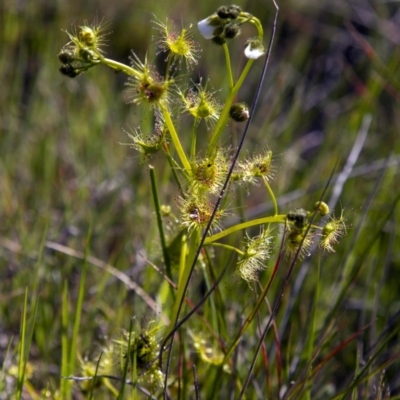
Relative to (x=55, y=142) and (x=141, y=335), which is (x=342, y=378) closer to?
(x=141, y=335)

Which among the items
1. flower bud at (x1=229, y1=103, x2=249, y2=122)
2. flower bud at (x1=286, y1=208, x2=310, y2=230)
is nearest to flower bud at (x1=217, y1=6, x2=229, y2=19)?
flower bud at (x1=229, y1=103, x2=249, y2=122)

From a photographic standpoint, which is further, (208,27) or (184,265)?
(184,265)

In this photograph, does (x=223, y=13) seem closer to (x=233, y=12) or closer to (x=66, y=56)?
(x=233, y=12)

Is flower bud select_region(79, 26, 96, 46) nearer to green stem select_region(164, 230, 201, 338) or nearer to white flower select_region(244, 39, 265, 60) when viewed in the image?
white flower select_region(244, 39, 265, 60)

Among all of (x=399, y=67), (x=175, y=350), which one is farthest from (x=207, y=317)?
(x=399, y=67)

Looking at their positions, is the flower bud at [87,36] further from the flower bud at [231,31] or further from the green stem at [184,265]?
the green stem at [184,265]

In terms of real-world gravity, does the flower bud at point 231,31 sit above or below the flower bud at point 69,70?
above

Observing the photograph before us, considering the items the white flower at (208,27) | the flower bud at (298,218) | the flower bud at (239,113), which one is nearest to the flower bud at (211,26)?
the white flower at (208,27)

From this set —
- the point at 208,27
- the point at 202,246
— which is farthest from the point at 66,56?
the point at 202,246
